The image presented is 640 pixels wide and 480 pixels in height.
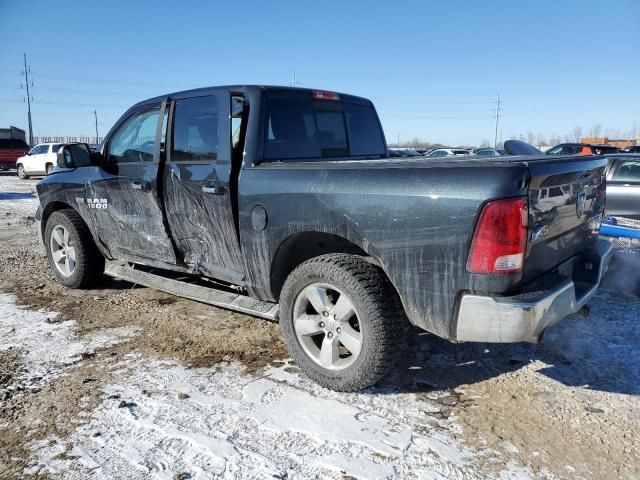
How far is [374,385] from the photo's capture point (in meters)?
3.30

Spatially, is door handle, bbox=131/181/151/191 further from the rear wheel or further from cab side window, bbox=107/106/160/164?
the rear wheel

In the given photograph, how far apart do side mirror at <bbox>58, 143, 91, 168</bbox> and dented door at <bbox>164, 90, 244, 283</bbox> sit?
1242 mm

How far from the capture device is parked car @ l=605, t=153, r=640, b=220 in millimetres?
8328

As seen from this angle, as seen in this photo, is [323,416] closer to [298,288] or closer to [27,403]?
[298,288]

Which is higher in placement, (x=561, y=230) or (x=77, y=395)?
(x=561, y=230)

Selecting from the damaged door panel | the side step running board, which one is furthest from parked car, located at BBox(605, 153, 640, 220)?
the damaged door panel

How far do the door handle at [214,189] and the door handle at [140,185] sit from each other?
0.78m

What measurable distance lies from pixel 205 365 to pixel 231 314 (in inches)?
44.1

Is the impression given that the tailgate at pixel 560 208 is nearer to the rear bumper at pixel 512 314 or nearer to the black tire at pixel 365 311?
the rear bumper at pixel 512 314

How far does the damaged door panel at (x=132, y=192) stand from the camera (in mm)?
4246

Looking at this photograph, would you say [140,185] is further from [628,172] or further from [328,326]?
[628,172]

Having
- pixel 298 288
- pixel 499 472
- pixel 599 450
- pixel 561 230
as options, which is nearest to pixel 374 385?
pixel 298 288

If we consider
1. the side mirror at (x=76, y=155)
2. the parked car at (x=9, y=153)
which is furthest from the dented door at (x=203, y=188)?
the parked car at (x=9, y=153)

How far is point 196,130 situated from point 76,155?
1.59 m
